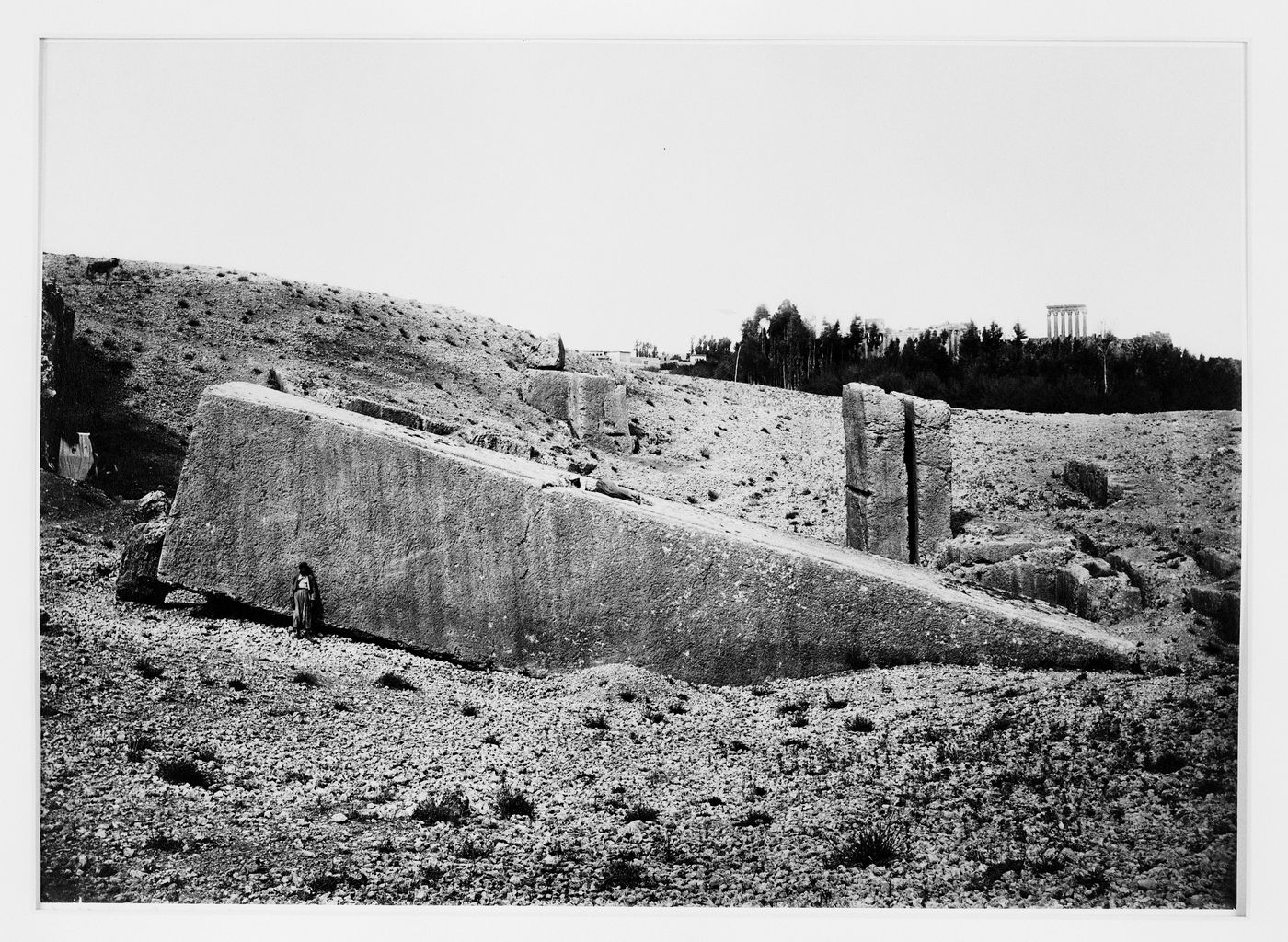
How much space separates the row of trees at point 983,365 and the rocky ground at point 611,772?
1339mm

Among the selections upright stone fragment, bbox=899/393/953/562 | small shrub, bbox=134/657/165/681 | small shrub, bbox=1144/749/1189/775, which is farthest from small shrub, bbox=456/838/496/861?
upright stone fragment, bbox=899/393/953/562

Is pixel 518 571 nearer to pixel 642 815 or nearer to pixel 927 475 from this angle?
pixel 642 815

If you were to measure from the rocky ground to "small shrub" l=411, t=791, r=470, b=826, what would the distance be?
2 centimetres

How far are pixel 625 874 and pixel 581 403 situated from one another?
355 inches

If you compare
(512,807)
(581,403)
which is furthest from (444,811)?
(581,403)

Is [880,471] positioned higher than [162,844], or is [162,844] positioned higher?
[880,471]

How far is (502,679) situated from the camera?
26.9ft

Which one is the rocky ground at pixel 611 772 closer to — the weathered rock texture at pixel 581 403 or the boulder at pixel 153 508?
the boulder at pixel 153 508

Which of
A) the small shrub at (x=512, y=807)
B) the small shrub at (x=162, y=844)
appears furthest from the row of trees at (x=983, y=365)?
the small shrub at (x=162, y=844)

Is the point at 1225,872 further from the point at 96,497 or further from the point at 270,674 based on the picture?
the point at 96,497

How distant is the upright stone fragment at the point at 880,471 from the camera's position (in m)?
10.6

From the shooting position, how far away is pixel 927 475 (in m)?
10.7

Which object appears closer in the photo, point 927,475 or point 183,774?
point 183,774

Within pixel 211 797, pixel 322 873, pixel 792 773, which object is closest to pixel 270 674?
pixel 211 797
